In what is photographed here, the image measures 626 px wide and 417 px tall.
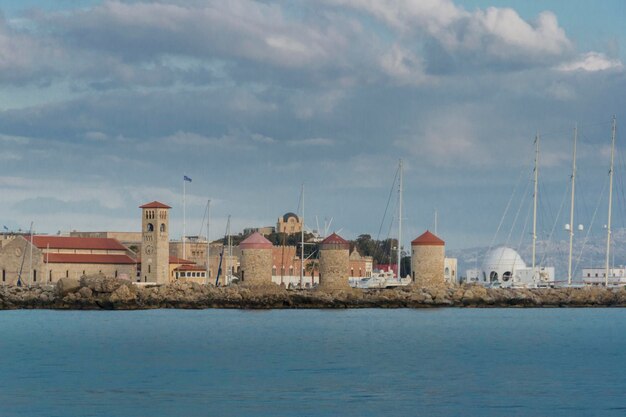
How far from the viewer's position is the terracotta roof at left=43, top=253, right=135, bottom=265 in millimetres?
90000

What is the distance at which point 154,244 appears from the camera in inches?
3558

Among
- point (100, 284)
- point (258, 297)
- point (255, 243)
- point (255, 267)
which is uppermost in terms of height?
point (255, 243)

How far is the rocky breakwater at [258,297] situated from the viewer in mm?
69438

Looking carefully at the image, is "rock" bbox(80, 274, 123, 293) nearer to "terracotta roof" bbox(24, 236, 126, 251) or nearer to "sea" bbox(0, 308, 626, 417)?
"sea" bbox(0, 308, 626, 417)

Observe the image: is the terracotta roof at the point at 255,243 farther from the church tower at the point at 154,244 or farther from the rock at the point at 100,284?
the church tower at the point at 154,244

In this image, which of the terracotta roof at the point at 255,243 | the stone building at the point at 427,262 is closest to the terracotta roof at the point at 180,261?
the terracotta roof at the point at 255,243

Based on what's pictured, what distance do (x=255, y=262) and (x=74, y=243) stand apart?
2711cm

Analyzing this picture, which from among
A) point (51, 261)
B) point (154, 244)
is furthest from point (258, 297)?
point (51, 261)

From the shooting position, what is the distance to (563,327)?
57469 millimetres

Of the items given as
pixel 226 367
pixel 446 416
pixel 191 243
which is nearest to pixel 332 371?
pixel 226 367

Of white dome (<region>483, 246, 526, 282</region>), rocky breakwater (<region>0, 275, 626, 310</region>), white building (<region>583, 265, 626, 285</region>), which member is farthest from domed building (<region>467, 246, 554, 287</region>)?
rocky breakwater (<region>0, 275, 626, 310</region>)

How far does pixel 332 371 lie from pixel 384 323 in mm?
23452

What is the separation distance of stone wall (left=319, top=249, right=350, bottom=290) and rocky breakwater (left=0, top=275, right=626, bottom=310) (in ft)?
1.60

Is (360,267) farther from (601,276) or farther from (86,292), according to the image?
(86,292)
